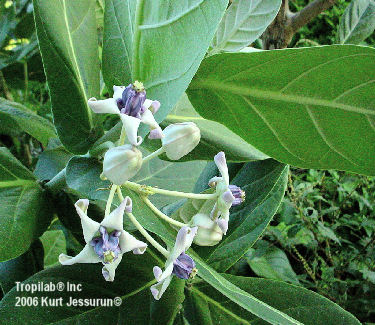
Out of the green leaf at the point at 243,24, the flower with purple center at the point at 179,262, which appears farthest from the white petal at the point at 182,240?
the green leaf at the point at 243,24

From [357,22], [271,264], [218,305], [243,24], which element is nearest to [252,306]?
[218,305]

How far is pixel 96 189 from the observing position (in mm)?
398

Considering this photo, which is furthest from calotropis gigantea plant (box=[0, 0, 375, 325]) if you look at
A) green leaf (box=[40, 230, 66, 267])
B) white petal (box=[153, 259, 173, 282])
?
green leaf (box=[40, 230, 66, 267])

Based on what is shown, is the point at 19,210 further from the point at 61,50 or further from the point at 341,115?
the point at 341,115

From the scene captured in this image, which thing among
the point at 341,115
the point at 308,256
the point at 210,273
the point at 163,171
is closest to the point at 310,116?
the point at 341,115

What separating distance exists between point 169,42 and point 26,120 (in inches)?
10.4

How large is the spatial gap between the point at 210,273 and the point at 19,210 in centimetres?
20

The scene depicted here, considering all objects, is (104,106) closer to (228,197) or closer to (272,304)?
(228,197)

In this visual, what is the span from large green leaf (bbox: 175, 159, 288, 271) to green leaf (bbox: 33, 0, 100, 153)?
117 millimetres

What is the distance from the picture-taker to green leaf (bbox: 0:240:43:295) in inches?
21.4

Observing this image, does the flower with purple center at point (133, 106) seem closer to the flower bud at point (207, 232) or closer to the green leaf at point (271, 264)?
the flower bud at point (207, 232)

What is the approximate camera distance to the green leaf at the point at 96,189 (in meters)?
0.38

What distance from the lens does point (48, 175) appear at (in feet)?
1.82

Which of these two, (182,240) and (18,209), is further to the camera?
(18,209)
